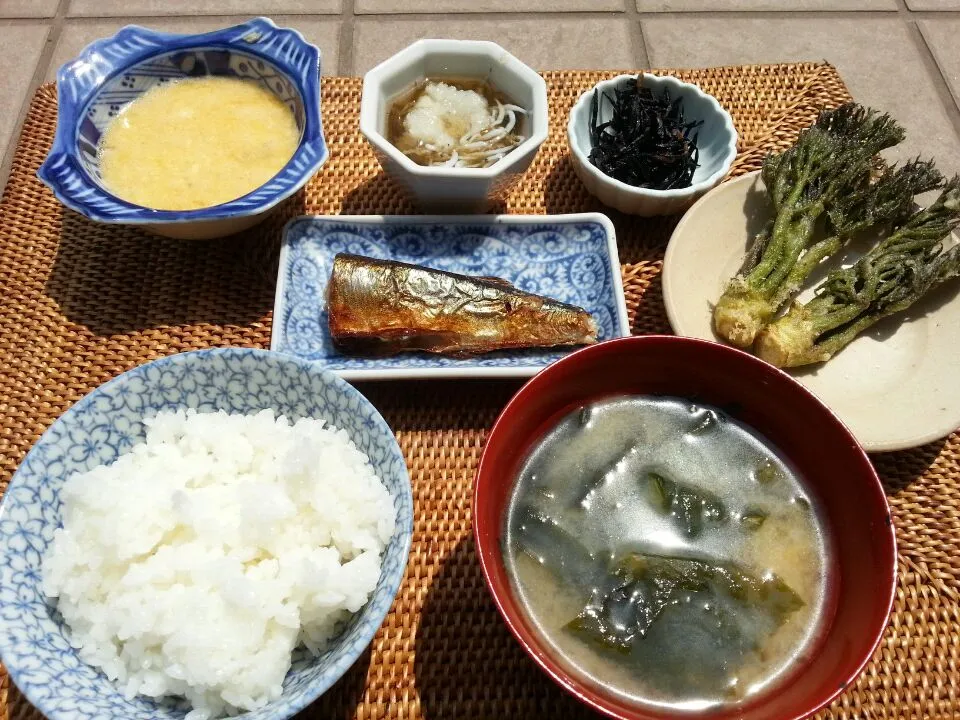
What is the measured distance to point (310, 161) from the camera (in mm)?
1889

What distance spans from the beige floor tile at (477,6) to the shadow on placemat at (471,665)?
2.88m

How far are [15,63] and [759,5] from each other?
3620 millimetres

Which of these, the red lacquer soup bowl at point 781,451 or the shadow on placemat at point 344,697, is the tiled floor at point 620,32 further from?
the shadow on placemat at point 344,697

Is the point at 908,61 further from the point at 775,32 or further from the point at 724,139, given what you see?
the point at 724,139

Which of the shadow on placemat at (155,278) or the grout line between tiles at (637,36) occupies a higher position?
the grout line between tiles at (637,36)

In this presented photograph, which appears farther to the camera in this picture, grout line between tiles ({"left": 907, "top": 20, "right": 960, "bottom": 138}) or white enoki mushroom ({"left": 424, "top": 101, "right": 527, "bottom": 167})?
grout line between tiles ({"left": 907, "top": 20, "right": 960, "bottom": 138})

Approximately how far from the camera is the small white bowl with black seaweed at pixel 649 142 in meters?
2.11

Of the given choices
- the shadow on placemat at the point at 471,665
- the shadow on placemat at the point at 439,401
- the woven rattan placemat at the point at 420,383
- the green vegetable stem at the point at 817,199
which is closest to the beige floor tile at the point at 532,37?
the woven rattan placemat at the point at 420,383

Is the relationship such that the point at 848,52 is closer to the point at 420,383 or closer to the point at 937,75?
the point at 937,75

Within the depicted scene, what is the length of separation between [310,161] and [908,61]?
3075mm

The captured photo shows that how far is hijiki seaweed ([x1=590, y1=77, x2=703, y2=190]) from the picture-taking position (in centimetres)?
219

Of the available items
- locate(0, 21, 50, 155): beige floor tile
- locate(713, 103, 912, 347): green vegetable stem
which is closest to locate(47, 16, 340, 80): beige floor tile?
locate(0, 21, 50, 155): beige floor tile

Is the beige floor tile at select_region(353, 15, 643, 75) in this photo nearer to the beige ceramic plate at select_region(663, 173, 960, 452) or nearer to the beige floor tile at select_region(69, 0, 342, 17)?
the beige floor tile at select_region(69, 0, 342, 17)

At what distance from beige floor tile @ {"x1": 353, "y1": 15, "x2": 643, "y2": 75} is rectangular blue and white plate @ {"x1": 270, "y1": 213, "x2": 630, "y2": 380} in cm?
135
